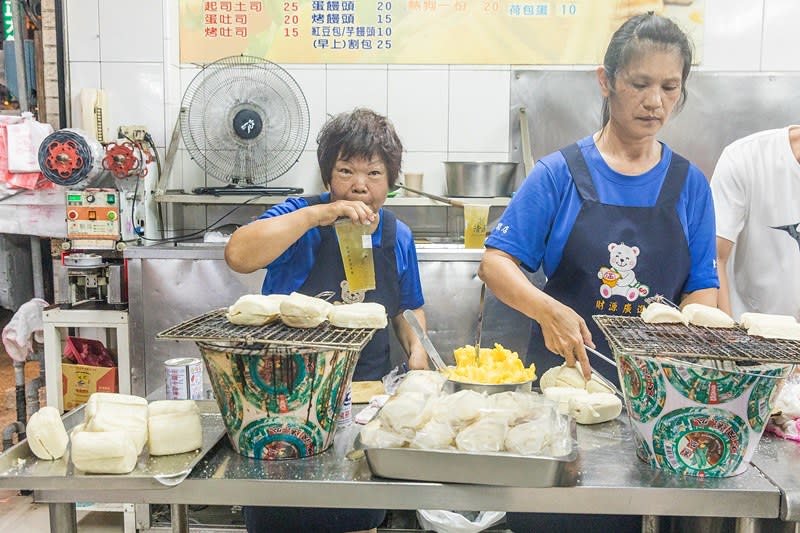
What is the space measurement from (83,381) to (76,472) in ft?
7.98

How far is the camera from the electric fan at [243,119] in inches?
137

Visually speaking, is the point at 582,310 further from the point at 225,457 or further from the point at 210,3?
the point at 210,3

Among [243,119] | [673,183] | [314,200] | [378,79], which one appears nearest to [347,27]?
[378,79]

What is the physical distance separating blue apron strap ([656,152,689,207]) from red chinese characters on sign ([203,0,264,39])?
2.97 metres

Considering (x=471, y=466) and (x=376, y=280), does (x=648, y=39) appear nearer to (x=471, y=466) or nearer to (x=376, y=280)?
(x=376, y=280)

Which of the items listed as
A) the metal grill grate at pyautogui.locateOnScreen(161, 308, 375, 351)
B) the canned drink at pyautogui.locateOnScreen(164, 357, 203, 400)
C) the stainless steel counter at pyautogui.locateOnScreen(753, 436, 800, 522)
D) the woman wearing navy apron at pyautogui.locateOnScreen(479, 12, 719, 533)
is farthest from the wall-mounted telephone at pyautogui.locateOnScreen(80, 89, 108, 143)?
→ the stainless steel counter at pyautogui.locateOnScreen(753, 436, 800, 522)

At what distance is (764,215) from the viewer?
2.21 metres

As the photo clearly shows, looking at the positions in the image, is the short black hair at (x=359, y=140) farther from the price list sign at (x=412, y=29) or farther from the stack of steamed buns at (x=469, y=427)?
the price list sign at (x=412, y=29)

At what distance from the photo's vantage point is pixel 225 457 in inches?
48.5

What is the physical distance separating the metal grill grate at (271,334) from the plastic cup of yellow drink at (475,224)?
1.92 metres

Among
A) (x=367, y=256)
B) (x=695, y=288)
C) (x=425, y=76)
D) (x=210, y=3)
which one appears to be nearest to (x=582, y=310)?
(x=695, y=288)

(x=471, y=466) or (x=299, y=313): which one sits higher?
(x=299, y=313)

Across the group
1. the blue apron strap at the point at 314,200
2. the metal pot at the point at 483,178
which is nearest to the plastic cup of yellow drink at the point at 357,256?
the blue apron strap at the point at 314,200

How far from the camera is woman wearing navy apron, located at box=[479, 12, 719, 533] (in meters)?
1.73
